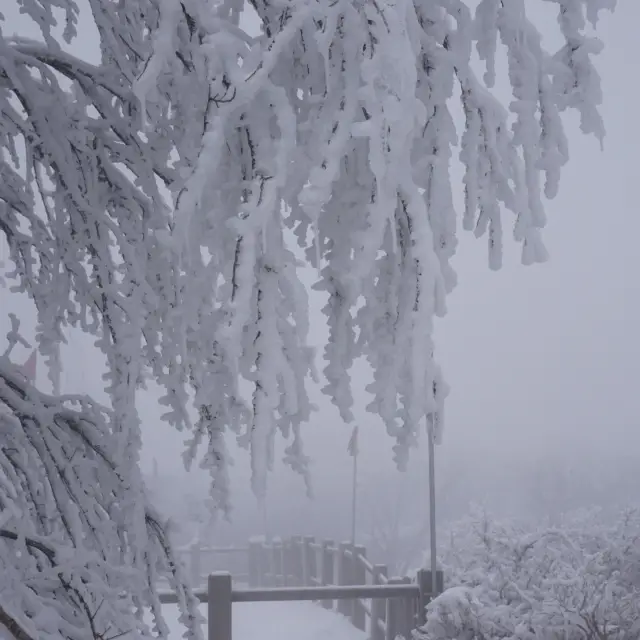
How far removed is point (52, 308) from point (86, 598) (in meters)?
0.93

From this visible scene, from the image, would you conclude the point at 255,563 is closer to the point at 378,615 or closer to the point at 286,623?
the point at 286,623

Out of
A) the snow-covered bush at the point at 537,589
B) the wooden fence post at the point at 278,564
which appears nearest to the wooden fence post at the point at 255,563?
the wooden fence post at the point at 278,564

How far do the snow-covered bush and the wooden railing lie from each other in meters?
0.39

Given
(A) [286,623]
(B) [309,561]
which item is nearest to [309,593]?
(A) [286,623]

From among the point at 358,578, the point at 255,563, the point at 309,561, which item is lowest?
the point at 358,578

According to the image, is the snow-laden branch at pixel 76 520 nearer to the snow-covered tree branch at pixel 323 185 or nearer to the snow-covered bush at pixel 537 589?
the snow-covered tree branch at pixel 323 185

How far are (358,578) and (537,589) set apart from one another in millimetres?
5612

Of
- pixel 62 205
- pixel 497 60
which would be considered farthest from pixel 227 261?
pixel 62 205

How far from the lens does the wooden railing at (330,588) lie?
514cm

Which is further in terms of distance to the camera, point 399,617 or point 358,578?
point 358,578

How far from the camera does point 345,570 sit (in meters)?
11.3

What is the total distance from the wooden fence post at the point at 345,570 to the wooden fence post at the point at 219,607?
6039mm

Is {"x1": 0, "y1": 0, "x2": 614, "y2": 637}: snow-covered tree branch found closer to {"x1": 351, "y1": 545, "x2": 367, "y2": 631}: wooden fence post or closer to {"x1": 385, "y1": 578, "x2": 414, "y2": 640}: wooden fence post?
{"x1": 385, "y1": 578, "x2": 414, "y2": 640}: wooden fence post

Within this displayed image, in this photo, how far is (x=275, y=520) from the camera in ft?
145
